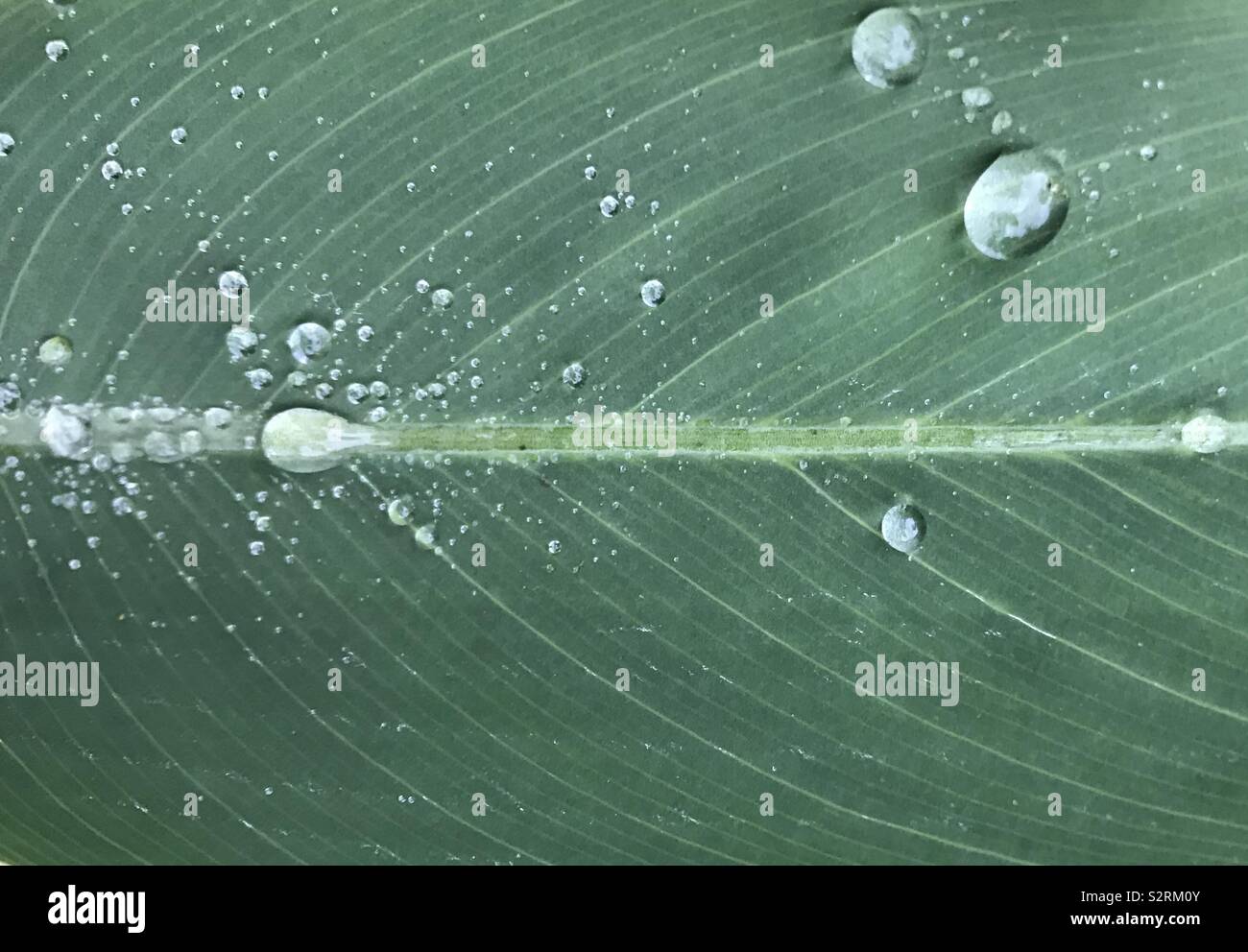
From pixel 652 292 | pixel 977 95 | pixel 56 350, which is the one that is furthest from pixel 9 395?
pixel 977 95

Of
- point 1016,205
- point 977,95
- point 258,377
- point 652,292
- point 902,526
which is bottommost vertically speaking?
point 902,526

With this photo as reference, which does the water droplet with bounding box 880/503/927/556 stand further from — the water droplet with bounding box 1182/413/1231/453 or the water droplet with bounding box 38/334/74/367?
the water droplet with bounding box 38/334/74/367

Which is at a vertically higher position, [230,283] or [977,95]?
[977,95]

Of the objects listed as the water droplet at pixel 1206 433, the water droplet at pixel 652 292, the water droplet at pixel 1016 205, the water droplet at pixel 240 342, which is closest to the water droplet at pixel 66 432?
the water droplet at pixel 240 342

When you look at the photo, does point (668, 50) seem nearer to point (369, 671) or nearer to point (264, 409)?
point (264, 409)

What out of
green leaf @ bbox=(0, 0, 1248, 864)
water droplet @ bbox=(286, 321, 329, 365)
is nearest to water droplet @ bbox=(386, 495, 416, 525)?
green leaf @ bbox=(0, 0, 1248, 864)

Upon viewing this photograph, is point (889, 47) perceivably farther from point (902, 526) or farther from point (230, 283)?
point (230, 283)
